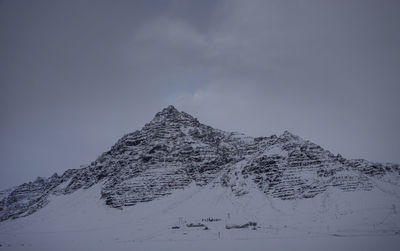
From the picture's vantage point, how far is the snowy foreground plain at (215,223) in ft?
184

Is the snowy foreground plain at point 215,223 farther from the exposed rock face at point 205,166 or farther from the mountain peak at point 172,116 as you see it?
the mountain peak at point 172,116

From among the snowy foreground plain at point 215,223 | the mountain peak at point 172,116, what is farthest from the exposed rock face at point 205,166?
the snowy foreground plain at point 215,223

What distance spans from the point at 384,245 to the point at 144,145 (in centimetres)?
11863

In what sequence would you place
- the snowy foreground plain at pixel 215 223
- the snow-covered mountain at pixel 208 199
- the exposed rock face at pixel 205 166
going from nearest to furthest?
the snowy foreground plain at pixel 215 223 → the snow-covered mountain at pixel 208 199 → the exposed rock face at pixel 205 166

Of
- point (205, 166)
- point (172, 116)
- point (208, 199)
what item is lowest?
point (208, 199)

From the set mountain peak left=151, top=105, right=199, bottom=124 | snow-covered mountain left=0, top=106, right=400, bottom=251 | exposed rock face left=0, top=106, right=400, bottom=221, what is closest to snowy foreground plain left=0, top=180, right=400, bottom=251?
snow-covered mountain left=0, top=106, right=400, bottom=251

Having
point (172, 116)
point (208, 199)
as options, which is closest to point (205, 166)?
point (208, 199)

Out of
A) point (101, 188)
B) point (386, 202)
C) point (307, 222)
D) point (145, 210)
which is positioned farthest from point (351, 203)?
point (101, 188)

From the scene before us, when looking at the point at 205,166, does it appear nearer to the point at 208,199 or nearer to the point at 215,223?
the point at 208,199

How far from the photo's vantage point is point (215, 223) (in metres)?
91.2

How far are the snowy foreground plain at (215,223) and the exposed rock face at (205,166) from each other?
16.5 ft

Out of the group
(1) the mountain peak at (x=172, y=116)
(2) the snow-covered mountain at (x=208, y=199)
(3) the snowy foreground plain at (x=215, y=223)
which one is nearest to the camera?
(3) the snowy foreground plain at (x=215, y=223)

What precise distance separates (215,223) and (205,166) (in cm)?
4736

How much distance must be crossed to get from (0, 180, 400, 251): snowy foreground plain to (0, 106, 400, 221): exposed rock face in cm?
504
